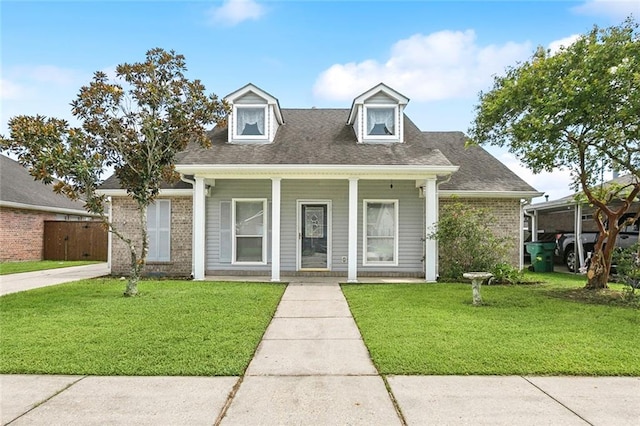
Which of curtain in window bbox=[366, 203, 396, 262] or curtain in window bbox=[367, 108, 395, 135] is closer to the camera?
curtain in window bbox=[366, 203, 396, 262]

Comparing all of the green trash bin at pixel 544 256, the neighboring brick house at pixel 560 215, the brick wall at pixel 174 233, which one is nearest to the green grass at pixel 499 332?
the green trash bin at pixel 544 256

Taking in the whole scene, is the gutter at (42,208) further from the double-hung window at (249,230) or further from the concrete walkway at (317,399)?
the concrete walkway at (317,399)

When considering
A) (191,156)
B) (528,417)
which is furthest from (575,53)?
(191,156)

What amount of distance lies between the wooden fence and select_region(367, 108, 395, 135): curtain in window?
45.9 feet

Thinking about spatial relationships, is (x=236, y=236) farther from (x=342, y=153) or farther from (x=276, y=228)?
(x=342, y=153)

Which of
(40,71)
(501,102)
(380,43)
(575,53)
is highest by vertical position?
(380,43)

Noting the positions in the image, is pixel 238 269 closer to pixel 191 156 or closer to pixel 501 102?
pixel 191 156

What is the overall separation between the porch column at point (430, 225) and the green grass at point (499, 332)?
1.78m

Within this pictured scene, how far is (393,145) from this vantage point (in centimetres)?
1198

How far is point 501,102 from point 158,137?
7.53 metres

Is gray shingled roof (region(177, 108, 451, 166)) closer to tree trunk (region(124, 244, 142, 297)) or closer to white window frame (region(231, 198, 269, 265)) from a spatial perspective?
A: white window frame (region(231, 198, 269, 265))

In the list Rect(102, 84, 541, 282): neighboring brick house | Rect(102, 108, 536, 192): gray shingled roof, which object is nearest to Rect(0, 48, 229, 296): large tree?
Rect(102, 108, 536, 192): gray shingled roof

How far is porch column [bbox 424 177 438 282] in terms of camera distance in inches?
423

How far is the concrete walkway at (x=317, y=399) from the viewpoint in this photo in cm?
316
